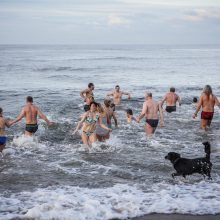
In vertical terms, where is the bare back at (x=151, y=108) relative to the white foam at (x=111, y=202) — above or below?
above

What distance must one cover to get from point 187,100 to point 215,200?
16410 mm

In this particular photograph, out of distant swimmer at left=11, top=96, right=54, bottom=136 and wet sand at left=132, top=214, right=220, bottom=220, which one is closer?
wet sand at left=132, top=214, right=220, bottom=220

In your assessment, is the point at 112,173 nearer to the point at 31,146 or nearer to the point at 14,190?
the point at 14,190

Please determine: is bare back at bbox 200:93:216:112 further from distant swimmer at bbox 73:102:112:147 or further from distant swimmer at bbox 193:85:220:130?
distant swimmer at bbox 73:102:112:147

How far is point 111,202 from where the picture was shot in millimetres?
7301

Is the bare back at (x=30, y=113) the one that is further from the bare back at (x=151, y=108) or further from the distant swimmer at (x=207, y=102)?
the distant swimmer at (x=207, y=102)

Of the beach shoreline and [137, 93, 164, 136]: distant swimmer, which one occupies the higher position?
[137, 93, 164, 136]: distant swimmer

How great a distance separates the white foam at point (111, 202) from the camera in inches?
267

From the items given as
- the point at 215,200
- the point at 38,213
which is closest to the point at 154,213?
the point at 215,200

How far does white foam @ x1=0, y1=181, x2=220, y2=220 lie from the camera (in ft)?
22.2

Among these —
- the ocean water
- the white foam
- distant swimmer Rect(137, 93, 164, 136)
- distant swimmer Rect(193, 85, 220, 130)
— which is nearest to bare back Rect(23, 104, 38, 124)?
the ocean water

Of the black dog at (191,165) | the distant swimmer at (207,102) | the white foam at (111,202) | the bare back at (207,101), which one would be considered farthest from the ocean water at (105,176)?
the bare back at (207,101)

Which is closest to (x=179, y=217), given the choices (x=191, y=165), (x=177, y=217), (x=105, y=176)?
(x=177, y=217)

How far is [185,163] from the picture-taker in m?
8.11
